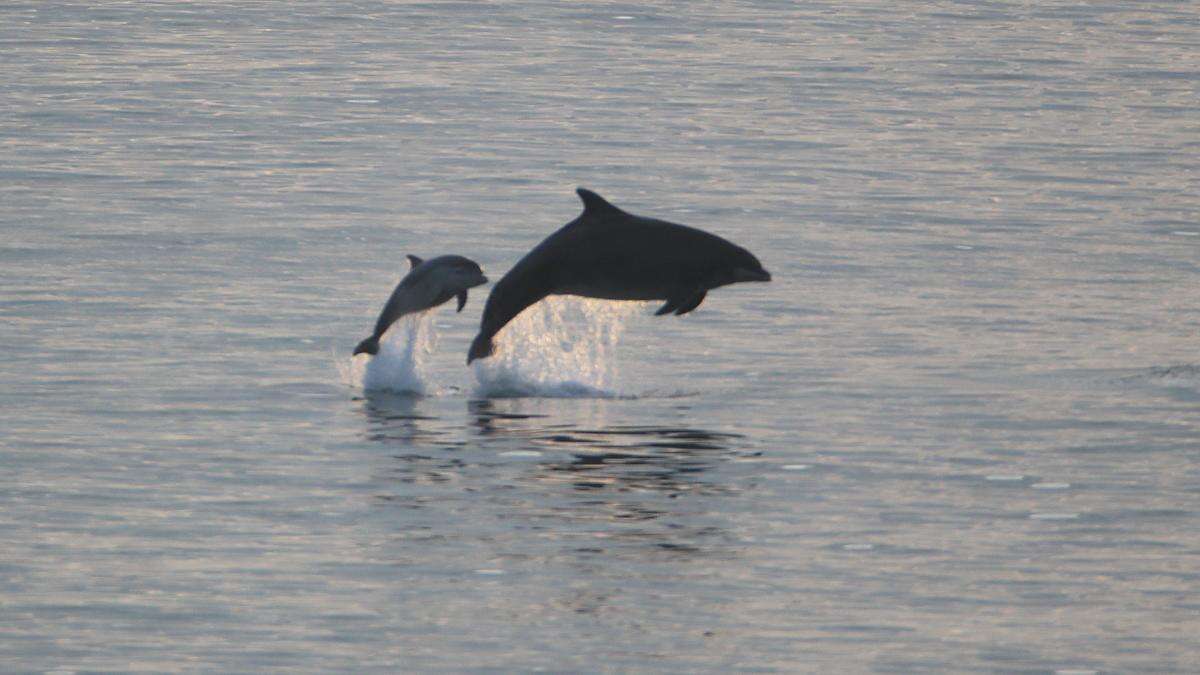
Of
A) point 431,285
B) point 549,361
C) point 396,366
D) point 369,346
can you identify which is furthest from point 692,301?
point 396,366

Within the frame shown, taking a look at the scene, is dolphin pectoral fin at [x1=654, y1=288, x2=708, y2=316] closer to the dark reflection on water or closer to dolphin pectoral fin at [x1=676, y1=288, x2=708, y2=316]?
dolphin pectoral fin at [x1=676, y1=288, x2=708, y2=316]

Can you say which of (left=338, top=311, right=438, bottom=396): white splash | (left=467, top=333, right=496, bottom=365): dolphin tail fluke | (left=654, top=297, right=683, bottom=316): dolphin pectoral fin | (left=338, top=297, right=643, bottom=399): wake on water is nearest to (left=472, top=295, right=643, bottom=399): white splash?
(left=338, top=297, right=643, bottom=399): wake on water

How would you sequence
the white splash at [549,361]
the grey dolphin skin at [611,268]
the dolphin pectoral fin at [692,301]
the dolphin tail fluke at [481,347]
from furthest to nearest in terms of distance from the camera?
the white splash at [549,361] → the dolphin pectoral fin at [692,301] → the dolphin tail fluke at [481,347] → the grey dolphin skin at [611,268]

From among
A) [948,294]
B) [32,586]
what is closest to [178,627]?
[32,586]

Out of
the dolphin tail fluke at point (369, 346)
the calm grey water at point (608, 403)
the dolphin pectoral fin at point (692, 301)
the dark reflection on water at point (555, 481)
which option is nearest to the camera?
the calm grey water at point (608, 403)

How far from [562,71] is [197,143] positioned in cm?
1723

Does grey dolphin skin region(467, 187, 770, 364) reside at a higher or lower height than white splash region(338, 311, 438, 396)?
Result: higher

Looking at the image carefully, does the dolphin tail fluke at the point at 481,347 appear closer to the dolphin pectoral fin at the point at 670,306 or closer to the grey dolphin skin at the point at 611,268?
the grey dolphin skin at the point at 611,268

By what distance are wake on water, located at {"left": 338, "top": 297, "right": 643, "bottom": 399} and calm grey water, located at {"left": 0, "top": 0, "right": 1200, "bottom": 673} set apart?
0.22 feet

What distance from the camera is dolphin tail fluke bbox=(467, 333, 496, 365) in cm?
2298

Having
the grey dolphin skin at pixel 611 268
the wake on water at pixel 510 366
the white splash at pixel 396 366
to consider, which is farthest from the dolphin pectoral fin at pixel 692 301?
the white splash at pixel 396 366

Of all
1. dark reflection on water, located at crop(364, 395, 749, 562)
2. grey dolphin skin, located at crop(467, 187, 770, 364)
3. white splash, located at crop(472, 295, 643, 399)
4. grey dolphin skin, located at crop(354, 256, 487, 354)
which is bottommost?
white splash, located at crop(472, 295, 643, 399)

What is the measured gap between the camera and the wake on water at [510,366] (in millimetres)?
24203

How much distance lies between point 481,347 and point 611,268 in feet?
4.43
